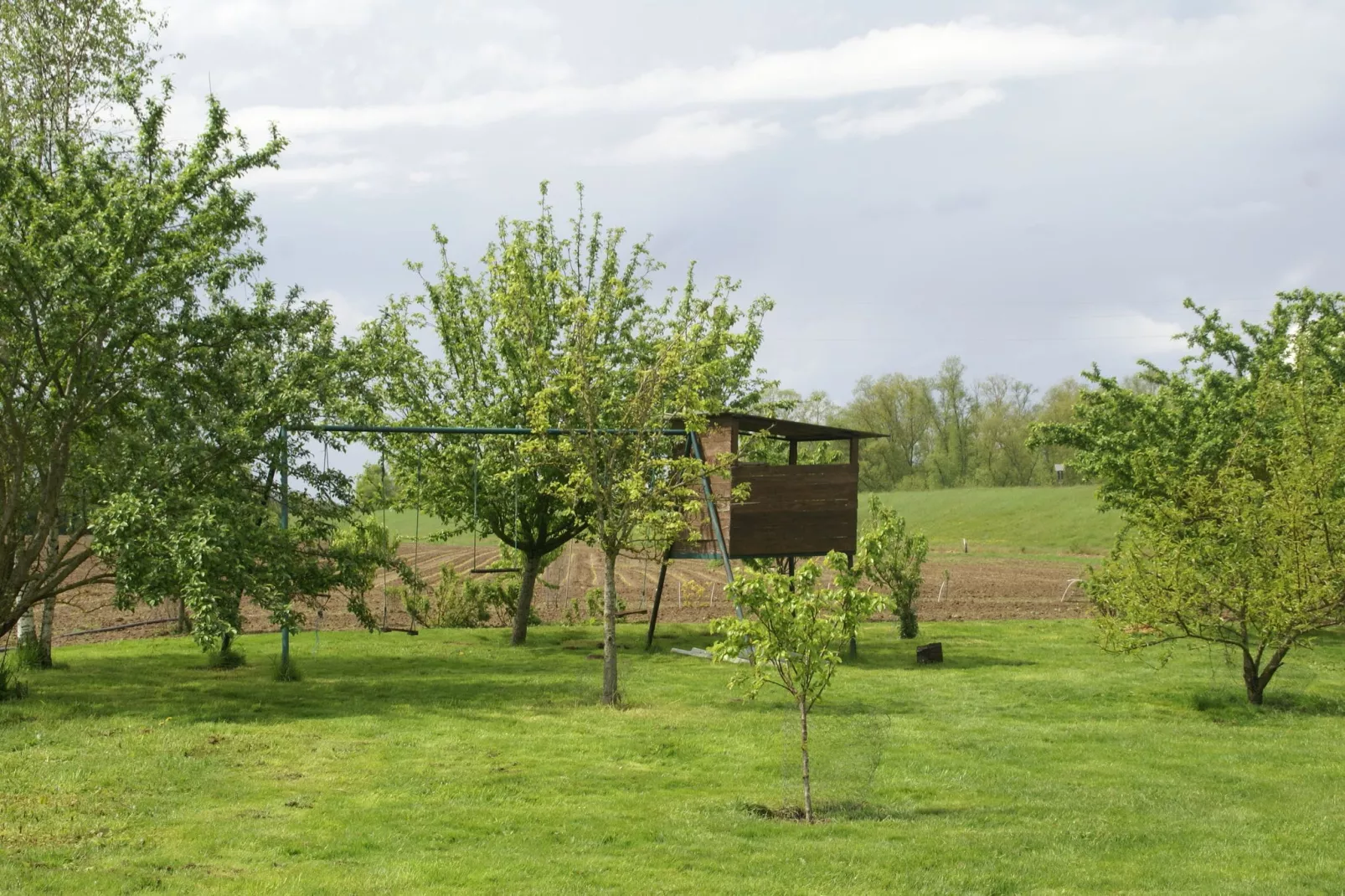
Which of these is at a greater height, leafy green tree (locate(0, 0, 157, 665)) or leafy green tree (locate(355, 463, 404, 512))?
leafy green tree (locate(0, 0, 157, 665))

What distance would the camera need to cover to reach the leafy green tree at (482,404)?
74.3ft

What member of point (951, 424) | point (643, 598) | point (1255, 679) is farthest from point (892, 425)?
point (1255, 679)

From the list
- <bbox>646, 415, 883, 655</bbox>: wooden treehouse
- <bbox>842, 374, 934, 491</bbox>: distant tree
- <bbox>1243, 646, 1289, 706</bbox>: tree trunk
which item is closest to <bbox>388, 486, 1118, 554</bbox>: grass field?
<bbox>842, 374, 934, 491</bbox>: distant tree

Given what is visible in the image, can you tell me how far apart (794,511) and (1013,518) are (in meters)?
57.1

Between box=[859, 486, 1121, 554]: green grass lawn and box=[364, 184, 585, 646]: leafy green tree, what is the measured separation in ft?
122

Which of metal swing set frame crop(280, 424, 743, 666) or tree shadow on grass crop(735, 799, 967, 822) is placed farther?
metal swing set frame crop(280, 424, 743, 666)

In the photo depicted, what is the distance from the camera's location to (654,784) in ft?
37.1

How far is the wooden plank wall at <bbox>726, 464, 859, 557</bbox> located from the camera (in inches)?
808

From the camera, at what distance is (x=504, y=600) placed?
28219mm

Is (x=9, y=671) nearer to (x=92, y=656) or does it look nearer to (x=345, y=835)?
(x=92, y=656)

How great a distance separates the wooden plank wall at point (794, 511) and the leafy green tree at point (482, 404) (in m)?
3.43

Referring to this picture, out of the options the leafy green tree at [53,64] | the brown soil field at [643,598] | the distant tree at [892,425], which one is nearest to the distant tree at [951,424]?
the distant tree at [892,425]

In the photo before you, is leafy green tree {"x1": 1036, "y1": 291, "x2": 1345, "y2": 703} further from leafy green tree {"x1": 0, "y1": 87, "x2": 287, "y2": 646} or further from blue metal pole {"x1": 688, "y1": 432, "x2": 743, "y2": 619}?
leafy green tree {"x1": 0, "y1": 87, "x2": 287, "y2": 646}

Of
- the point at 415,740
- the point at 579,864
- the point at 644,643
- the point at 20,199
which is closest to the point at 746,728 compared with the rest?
the point at 415,740
